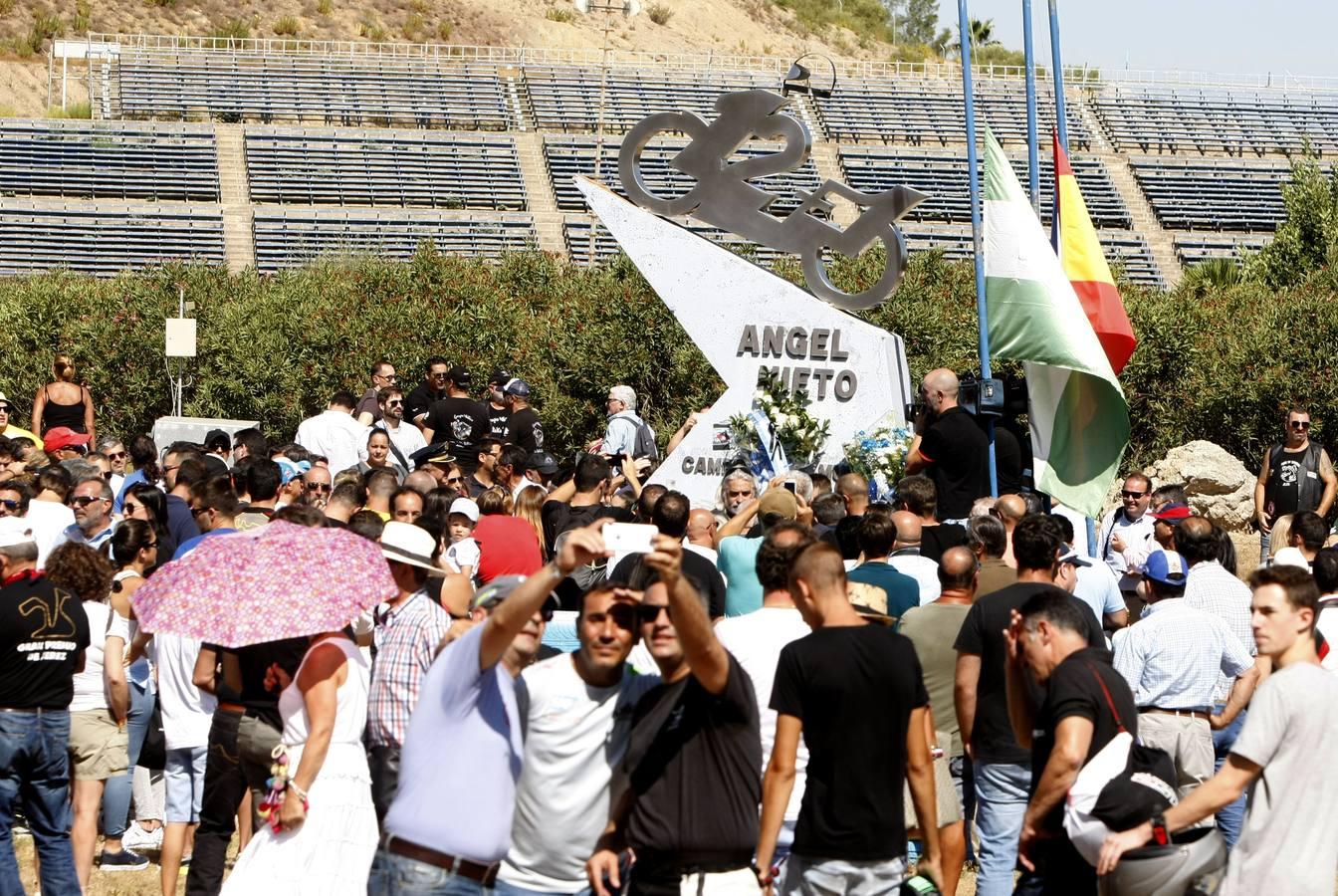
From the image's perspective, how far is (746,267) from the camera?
43.9 ft

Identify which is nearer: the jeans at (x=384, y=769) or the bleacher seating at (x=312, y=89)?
the jeans at (x=384, y=769)

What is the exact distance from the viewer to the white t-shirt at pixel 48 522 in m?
8.53

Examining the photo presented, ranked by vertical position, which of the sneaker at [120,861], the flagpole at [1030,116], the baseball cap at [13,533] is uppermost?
the flagpole at [1030,116]

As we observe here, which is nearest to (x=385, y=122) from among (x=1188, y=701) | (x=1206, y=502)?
(x=1206, y=502)

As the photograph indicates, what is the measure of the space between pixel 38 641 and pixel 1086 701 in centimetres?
396

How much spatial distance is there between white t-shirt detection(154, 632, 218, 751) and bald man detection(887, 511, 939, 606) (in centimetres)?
309

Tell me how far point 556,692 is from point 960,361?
1866 centimetres

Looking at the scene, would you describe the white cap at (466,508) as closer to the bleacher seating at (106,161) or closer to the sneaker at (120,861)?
the sneaker at (120,861)

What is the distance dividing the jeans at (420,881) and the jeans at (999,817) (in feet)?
8.17

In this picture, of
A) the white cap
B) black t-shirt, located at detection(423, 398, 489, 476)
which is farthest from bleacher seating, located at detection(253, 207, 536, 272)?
the white cap

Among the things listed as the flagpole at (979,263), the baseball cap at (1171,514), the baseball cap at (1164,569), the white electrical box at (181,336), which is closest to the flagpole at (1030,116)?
the flagpole at (979,263)

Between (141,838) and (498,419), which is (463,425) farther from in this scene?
(141,838)

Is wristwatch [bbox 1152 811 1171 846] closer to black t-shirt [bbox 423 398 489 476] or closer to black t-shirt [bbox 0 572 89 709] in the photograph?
black t-shirt [bbox 0 572 89 709]

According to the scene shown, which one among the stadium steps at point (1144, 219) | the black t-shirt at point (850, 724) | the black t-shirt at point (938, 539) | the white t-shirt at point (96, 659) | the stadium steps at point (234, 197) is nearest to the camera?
the black t-shirt at point (850, 724)
